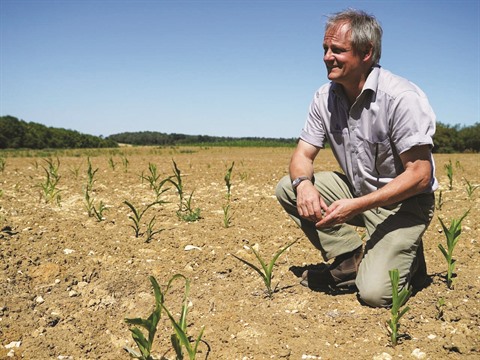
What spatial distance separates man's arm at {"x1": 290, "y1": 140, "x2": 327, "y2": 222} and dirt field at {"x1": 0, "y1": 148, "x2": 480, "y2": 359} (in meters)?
0.47

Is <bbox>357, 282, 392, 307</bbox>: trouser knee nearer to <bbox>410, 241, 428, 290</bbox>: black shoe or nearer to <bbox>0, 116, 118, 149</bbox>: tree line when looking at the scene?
<bbox>410, 241, 428, 290</bbox>: black shoe

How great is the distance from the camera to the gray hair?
2.24 metres

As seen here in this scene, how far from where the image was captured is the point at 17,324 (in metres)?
2.13

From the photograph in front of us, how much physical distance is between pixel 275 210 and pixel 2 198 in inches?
124

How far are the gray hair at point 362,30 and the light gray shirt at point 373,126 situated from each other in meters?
0.13

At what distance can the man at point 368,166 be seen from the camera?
2.12 m

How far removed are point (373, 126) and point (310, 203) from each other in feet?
1.83

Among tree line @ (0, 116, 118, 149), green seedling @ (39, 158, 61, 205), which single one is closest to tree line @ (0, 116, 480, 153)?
tree line @ (0, 116, 118, 149)

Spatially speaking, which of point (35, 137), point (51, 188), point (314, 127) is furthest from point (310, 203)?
point (35, 137)

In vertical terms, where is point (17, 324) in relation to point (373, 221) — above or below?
below

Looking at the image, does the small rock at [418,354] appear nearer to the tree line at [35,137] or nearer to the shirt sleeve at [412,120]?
the shirt sleeve at [412,120]

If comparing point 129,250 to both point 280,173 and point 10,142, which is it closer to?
point 280,173

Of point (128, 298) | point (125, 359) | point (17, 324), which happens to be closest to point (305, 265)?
point (128, 298)

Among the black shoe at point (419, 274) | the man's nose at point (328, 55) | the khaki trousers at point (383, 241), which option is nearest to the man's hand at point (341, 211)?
the khaki trousers at point (383, 241)
